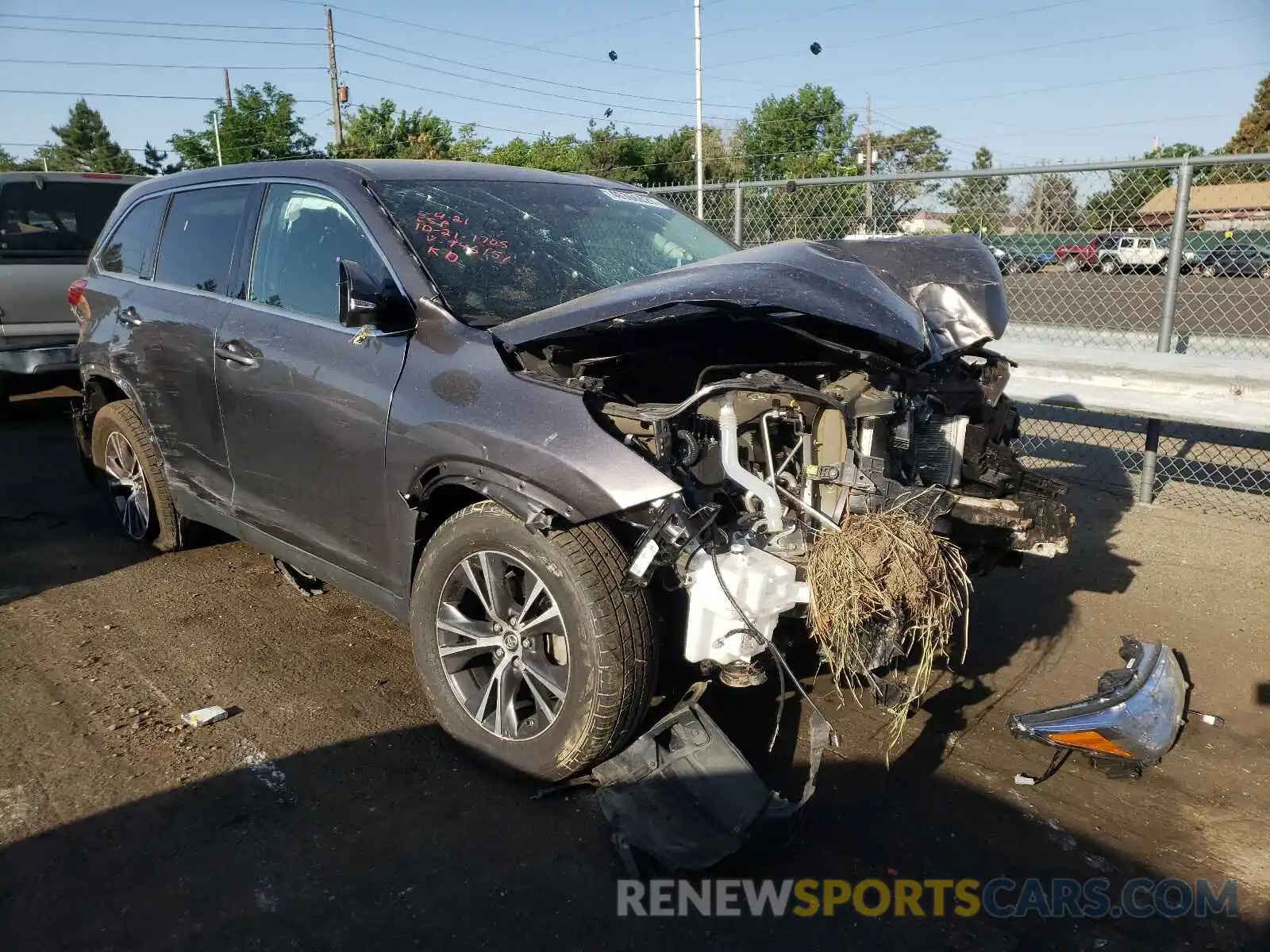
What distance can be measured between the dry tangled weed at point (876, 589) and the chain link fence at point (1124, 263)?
12.3ft

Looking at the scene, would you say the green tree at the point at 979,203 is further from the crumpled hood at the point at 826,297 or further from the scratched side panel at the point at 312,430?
the scratched side panel at the point at 312,430

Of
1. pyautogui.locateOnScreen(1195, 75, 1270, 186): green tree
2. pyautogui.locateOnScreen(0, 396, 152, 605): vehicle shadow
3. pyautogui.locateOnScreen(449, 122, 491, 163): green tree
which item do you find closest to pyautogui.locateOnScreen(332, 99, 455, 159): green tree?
pyautogui.locateOnScreen(449, 122, 491, 163): green tree

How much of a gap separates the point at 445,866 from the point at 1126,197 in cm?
600

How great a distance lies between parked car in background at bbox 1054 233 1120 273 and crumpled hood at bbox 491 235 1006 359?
3482 mm

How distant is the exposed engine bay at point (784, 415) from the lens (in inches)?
113

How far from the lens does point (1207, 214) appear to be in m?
6.32

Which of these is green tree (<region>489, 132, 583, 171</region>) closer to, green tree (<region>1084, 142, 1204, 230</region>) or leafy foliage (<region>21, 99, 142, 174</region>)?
green tree (<region>1084, 142, 1204, 230</region>)

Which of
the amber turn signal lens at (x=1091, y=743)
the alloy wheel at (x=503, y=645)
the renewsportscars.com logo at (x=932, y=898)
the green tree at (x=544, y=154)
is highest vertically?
the green tree at (x=544, y=154)

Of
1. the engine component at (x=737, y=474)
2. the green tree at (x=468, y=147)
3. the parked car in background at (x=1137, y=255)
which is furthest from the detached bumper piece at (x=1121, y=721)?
the green tree at (x=468, y=147)

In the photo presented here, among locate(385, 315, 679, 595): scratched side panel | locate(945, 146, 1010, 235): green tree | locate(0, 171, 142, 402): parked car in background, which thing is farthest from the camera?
locate(0, 171, 142, 402): parked car in background

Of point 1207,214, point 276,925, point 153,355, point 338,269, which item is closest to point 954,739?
point 276,925

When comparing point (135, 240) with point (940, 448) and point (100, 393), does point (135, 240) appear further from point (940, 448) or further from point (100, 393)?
point (940, 448)

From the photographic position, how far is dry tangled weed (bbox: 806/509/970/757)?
285 cm

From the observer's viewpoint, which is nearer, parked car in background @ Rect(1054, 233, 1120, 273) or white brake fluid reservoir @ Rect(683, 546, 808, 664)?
white brake fluid reservoir @ Rect(683, 546, 808, 664)
